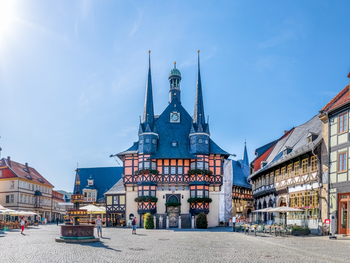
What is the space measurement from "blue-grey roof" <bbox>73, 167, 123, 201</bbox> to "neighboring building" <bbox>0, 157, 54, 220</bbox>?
7.63 metres

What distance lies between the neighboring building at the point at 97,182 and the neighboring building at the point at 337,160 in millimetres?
52928

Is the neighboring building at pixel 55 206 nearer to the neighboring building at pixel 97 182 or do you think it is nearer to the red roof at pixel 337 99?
the neighboring building at pixel 97 182

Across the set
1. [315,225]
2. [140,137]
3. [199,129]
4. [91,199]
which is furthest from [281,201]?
[91,199]

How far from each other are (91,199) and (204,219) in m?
35.7

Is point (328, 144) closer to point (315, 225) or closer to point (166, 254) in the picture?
point (315, 225)

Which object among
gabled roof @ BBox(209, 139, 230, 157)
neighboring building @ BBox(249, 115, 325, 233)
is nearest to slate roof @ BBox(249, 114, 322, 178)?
neighboring building @ BBox(249, 115, 325, 233)

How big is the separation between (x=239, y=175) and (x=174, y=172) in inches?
1138

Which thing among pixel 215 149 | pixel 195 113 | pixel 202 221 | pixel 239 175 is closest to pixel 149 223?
pixel 202 221

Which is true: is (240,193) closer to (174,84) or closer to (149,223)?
(174,84)

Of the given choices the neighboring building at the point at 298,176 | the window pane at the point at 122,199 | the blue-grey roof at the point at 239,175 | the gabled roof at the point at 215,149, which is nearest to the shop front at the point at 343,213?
the neighboring building at the point at 298,176

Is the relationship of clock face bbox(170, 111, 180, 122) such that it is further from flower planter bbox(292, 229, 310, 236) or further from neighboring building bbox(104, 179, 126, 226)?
flower planter bbox(292, 229, 310, 236)

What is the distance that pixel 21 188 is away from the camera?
69750mm

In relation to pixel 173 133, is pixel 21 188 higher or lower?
lower

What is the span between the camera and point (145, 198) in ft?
161
